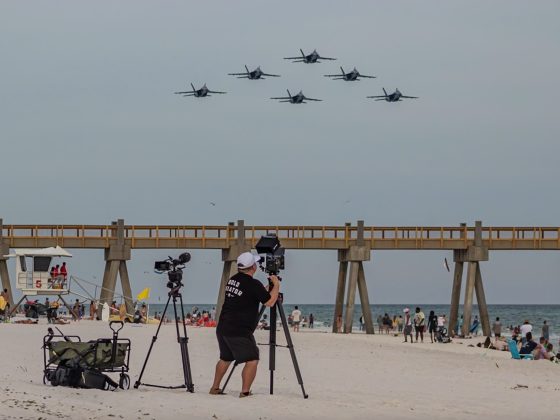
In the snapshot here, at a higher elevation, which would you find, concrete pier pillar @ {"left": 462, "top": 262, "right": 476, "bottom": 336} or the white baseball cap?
concrete pier pillar @ {"left": 462, "top": 262, "right": 476, "bottom": 336}

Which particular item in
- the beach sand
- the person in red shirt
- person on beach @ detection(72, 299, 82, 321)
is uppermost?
the person in red shirt

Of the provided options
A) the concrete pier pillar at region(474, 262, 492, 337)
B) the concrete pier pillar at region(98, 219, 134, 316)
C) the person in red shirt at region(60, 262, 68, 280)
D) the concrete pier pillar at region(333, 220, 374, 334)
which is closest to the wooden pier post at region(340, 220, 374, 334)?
the concrete pier pillar at region(333, 220, 374, 334)

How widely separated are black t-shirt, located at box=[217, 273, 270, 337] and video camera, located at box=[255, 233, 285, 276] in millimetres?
510

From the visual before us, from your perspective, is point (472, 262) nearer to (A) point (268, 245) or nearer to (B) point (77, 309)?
(B) point (77, 309)

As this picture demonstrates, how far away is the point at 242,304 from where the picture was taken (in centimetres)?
1328

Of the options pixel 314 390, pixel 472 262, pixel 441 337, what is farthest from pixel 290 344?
pixel 472 262

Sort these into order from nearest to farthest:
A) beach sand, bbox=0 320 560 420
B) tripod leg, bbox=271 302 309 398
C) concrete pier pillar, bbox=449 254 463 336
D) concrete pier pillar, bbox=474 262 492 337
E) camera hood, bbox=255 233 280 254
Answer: beach sand, bbox=0 320 560 420 → tripod leg, bbox=271 302 309 398 → camera hood, bbox=255 233 280 254 → concrete pier pillar, bbox=474 262 492 337 → concrete pier pillar, bbox=449 254 463 336

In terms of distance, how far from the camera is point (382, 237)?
145ft

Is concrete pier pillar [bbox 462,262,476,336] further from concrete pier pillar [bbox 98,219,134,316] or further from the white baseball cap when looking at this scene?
the white baseball cap

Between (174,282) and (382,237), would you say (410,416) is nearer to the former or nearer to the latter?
(174,282)

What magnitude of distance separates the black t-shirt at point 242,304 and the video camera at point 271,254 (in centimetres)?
51

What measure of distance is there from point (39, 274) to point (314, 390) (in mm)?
25950

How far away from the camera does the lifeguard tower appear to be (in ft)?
129

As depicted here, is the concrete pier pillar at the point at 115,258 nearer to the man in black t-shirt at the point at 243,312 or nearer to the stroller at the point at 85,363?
the stroller at the point at 85,363
